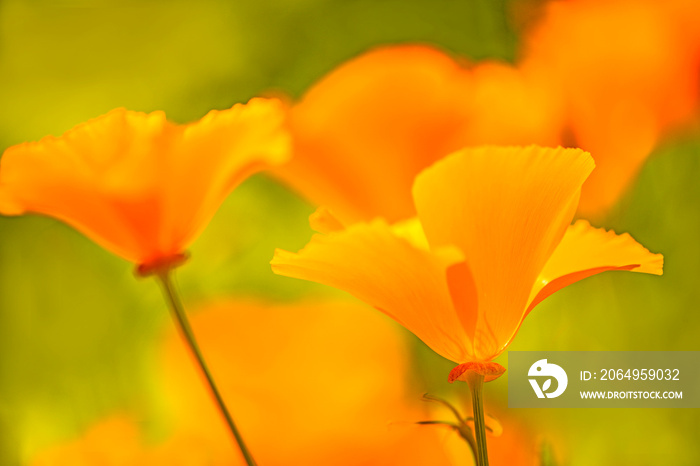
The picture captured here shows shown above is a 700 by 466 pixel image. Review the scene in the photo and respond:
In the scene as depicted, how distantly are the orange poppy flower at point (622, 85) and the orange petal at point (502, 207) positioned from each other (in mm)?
172

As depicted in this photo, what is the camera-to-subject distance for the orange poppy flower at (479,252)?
15 centimetres

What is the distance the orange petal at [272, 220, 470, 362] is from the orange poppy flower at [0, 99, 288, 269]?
45 mm

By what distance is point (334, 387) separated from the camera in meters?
0.33

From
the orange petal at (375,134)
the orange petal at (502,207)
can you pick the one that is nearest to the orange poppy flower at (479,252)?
the orange petal at (502,207)

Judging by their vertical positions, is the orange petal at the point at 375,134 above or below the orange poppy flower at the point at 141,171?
above

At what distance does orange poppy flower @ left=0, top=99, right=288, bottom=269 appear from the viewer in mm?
188

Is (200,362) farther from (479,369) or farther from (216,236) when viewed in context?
(216,236)

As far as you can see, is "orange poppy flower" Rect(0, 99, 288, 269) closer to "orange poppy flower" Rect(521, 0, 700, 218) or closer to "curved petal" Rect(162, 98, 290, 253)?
"curved petal" Rect(162, 98, 290, 253)

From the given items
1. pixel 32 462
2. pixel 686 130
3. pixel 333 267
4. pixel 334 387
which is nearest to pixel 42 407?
pixel 32 462

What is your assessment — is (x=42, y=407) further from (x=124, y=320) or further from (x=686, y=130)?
(x=686, y=130)

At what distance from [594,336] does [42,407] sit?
276 mm

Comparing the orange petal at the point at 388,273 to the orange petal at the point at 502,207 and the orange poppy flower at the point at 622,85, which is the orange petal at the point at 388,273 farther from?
the orange poppy flower at the point at 622,85

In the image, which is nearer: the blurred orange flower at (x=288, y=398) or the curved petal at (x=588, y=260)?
the curved petal at (x=588, y=260)

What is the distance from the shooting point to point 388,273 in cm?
16
